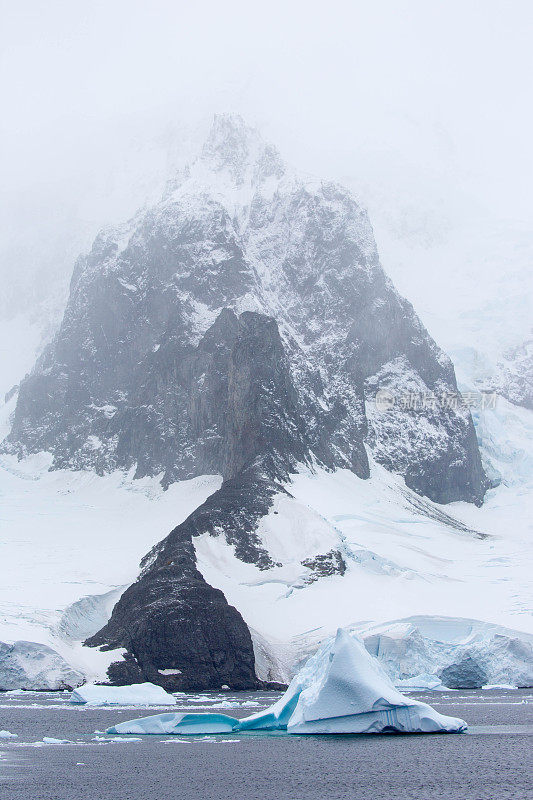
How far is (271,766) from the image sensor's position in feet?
140

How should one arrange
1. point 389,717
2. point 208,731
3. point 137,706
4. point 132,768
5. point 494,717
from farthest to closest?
point 137,706, point 494,717, point 208,731, point 389,717, point 132,768

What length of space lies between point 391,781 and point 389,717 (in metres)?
14.7

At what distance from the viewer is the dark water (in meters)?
35.6

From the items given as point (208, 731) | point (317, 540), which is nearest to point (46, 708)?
point (208, 731)

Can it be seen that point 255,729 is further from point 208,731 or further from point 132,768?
point 132,768

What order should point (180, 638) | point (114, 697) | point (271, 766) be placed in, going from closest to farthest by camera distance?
point (271, 766)
point (114, 697)
point (180, 638)

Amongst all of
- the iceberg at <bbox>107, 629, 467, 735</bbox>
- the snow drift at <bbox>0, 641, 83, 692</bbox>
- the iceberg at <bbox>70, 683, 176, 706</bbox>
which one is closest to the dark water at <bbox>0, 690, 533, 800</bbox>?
the iceberg at <bbox>107, 629, 467, 735</bbox>

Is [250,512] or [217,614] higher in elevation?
[250,512]

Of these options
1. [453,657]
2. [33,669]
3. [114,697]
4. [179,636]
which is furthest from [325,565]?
[114,697]

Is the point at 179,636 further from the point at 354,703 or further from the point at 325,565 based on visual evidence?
the point at 354,703

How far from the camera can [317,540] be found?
155375mm

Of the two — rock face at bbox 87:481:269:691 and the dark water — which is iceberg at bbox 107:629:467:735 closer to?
the dark water

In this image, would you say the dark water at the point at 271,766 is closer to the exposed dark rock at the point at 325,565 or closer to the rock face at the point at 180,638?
the rock face at the point at 180,638

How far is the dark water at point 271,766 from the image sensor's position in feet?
117
